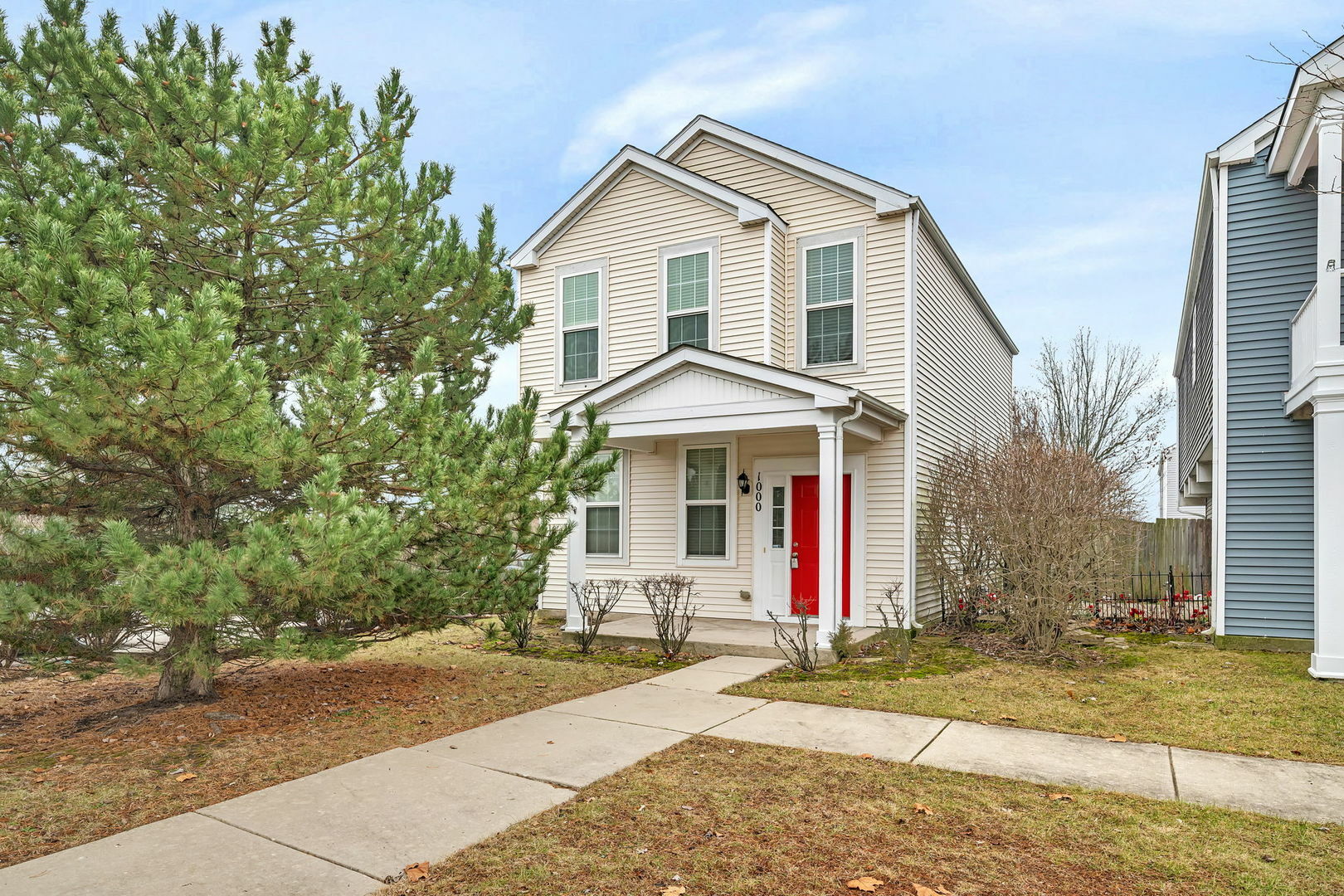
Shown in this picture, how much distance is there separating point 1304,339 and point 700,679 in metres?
7.44

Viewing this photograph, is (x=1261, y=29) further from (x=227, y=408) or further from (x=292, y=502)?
(x=292, y=502)

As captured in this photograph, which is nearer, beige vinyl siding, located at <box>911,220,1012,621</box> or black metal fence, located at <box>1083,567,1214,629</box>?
beige vinyl siding, located at <box>911,220,1012,621</box>

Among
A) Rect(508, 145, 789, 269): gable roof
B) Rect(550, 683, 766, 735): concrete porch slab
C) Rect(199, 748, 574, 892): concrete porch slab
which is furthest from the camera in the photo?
Rect(508, 145, 789, 269): gable roof

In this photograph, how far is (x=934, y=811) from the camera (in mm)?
4242

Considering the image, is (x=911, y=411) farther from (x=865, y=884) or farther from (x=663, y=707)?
(x=865, y=884)

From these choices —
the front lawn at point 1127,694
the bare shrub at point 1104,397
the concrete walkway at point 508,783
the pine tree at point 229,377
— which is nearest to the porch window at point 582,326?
the pine tree at point 229,377

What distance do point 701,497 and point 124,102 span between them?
26.0 ft

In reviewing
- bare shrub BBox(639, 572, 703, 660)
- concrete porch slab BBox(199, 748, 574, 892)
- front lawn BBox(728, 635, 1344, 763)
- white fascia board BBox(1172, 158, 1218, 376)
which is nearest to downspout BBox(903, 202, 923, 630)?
front lawn BBox(728, 635, 1344, 763)

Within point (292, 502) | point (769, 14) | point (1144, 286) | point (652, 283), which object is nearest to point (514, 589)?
point (292, 502)

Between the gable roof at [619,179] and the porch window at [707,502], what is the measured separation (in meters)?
3.32

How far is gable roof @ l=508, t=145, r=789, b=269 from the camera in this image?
442 inches

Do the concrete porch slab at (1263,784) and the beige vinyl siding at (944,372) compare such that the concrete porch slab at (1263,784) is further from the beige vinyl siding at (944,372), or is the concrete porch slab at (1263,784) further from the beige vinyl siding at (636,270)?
the beige vinyl siding at (636,270)

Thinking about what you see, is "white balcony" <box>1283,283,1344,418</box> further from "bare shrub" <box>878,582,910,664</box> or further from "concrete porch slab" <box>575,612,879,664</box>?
"concrete porch slab" <box>575,612,879,664</box>

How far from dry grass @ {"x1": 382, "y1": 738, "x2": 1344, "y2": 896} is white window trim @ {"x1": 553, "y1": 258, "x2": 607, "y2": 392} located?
27.4 feet
